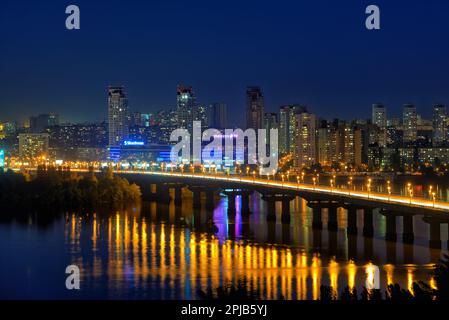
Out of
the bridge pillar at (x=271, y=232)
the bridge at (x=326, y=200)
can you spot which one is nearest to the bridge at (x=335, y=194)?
the bridge at (x=326, y=200)

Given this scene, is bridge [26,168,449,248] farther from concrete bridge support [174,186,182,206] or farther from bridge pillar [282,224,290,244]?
bridge pillar [282,224,290,244]

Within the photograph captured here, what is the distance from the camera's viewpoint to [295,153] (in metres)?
141

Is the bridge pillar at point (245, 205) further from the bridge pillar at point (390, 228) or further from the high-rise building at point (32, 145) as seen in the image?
the high-rise building at point (32, 145)

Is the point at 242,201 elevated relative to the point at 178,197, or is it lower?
elevated

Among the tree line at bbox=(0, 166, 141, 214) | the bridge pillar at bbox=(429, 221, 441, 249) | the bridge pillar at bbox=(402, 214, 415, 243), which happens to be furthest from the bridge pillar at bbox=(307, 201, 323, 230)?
the tree line at bbox=(0, 166, 141, 214)

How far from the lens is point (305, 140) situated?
5625 inches

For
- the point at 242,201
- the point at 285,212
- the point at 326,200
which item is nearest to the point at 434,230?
the point at 326,200

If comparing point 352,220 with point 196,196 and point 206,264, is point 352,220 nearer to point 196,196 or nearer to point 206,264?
point 206,264

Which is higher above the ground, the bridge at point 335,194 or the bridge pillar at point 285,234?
the bridge at point 335,194

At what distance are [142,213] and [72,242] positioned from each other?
1721cm

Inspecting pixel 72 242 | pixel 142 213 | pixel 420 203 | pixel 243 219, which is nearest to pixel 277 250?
pixel 420 203

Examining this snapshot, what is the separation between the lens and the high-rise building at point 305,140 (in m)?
142

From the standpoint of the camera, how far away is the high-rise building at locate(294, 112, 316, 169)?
141625 millimetres
